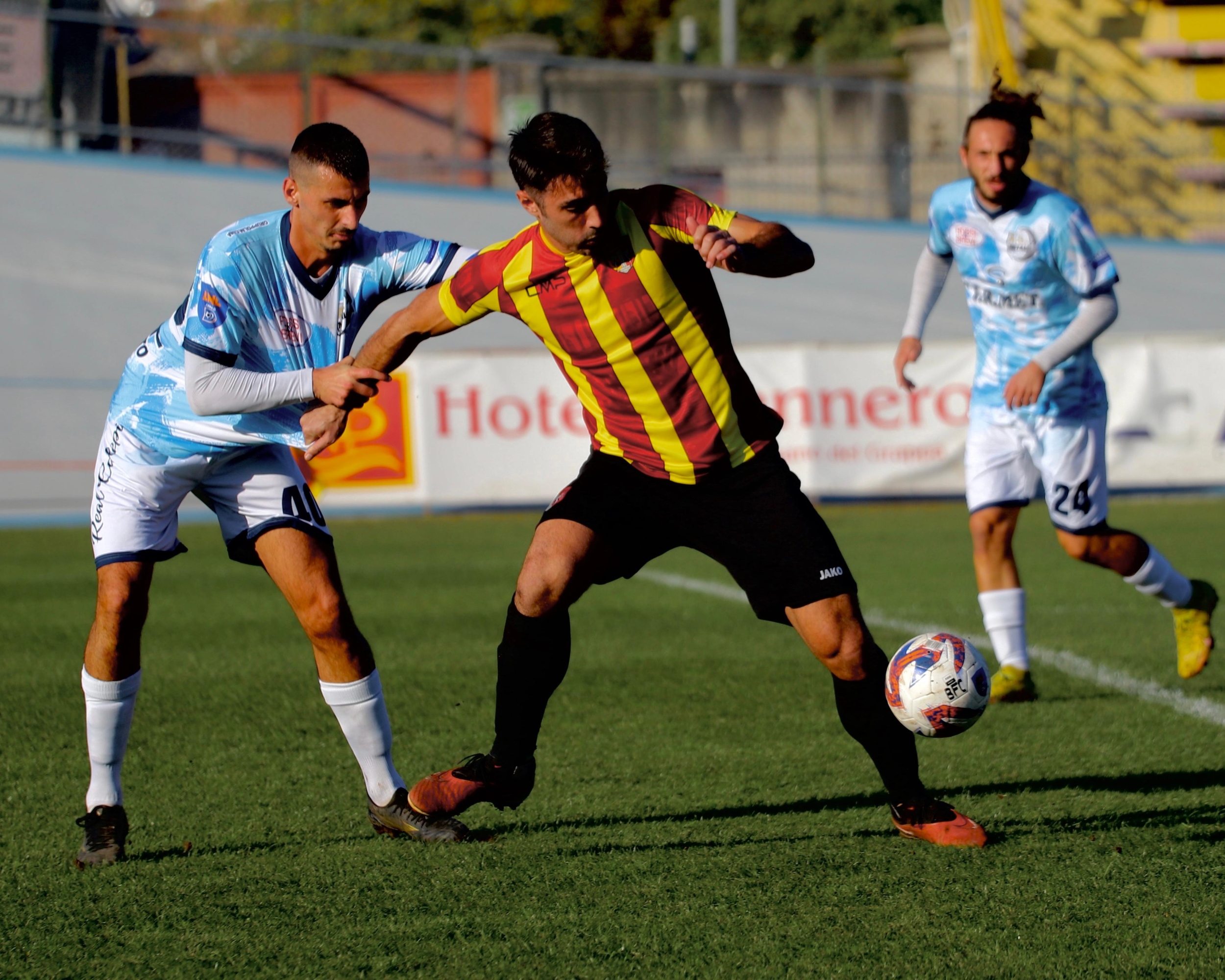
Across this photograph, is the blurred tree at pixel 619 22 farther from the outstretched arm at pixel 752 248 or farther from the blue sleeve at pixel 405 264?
the outstretched arm at pixel 752 248

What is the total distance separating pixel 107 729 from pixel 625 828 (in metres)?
1.51

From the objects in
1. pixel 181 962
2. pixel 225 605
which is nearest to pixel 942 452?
pixel 225 605

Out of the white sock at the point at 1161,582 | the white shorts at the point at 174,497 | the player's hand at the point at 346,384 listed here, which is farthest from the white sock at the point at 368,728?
the white sock at the point at 1161,582

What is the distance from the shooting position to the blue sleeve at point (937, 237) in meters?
6.10

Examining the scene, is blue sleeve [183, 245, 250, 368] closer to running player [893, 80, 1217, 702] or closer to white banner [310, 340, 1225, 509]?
running player [893, 80, 1217, 702]

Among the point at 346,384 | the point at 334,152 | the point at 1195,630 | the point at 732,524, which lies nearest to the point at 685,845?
the point at 732,524

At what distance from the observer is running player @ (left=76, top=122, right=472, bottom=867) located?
4.03 meters

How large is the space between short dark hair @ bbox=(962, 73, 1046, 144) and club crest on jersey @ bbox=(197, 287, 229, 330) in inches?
118

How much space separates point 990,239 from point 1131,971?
3585 mm

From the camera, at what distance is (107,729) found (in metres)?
4.18

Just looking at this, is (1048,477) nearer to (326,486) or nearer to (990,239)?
(990,239)

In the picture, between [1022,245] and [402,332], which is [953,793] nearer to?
[402,332]

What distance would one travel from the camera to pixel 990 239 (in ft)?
19.4

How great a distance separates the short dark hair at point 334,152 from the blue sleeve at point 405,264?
12.3 inches
